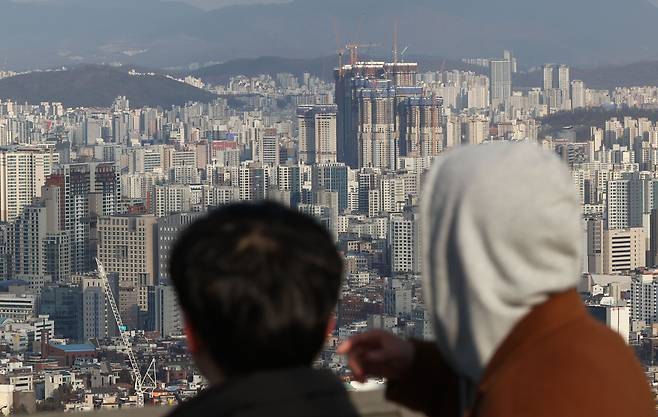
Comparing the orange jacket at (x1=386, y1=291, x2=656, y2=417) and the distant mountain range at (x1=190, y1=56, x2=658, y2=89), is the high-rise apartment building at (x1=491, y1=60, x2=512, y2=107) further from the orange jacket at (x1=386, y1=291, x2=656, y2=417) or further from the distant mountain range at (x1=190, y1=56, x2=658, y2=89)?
the orange jacket at (x1=386, y1=291, x2=656, y2=417)

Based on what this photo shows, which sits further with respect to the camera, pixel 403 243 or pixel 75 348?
pixel 403 243

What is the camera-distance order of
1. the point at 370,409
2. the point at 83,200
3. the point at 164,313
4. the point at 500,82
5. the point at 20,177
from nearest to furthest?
the point at 370,409 < the point at 164,313 < the point at 83,200 < the point at 20,177 < the point at 500,82

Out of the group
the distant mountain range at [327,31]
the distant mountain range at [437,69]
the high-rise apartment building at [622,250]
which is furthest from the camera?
the distant mountain range at [327,31]

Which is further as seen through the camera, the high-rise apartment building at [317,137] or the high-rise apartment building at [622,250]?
the high-rise apartment building at [317,137]

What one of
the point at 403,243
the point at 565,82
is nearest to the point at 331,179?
the point at 403,243

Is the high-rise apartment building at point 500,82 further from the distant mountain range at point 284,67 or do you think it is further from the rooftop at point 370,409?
the rooftop at point 370,409

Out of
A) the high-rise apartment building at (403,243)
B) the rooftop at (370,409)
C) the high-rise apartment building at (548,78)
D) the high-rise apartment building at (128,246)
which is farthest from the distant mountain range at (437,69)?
the rooftop at (370,409)

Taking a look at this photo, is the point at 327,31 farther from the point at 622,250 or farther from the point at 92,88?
the point at 622,250
